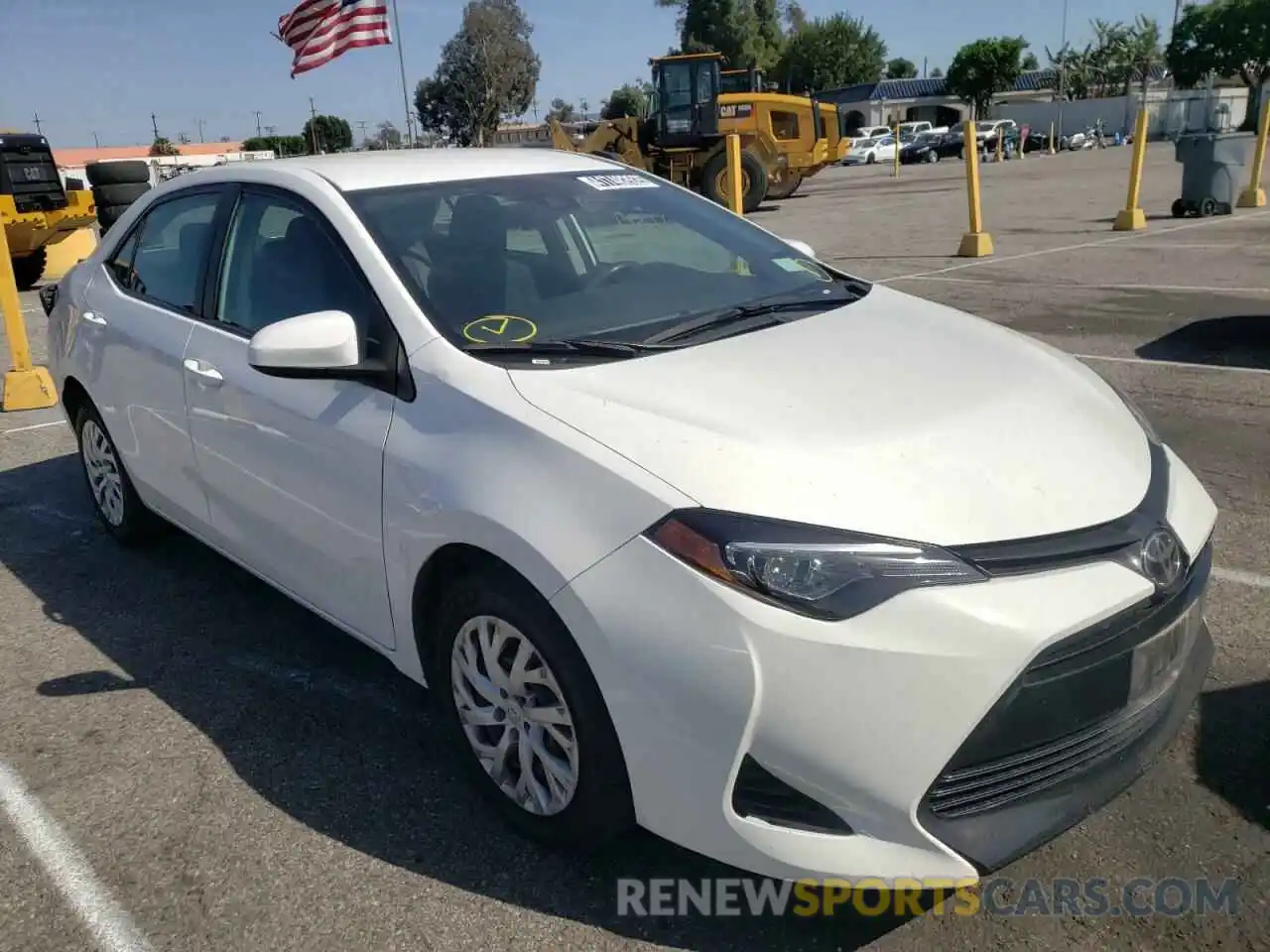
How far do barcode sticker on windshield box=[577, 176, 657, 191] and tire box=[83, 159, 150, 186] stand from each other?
16490 mm

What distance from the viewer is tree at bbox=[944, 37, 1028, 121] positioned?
7719 cm

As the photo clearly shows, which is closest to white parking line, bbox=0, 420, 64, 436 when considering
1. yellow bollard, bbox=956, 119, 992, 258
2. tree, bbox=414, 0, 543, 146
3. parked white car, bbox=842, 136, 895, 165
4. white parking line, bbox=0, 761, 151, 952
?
white parking line, bbox=0, 761, 151, 952

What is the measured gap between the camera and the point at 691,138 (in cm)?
2225

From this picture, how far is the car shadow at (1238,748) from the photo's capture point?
270cm

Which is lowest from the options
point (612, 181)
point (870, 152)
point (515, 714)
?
point (870, 152)

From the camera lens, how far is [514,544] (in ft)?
7.66

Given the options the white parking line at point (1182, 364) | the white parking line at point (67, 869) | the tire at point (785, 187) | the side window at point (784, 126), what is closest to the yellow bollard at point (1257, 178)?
the side window at point (784, 126)

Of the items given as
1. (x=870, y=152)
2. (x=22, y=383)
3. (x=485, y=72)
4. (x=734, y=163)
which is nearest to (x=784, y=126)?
(x=734, y=163)

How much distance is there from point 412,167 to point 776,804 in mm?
2386

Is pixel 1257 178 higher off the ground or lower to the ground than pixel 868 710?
lower

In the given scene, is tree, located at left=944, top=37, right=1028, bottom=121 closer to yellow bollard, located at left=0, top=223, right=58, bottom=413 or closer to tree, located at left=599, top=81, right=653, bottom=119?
tree, located at left=599, top=81, right=653, bottom=119

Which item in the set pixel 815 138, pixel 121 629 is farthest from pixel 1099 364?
pixel 815 138

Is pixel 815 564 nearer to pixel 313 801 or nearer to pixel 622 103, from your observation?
pixel 313 801

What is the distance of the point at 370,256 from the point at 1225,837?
262cm
